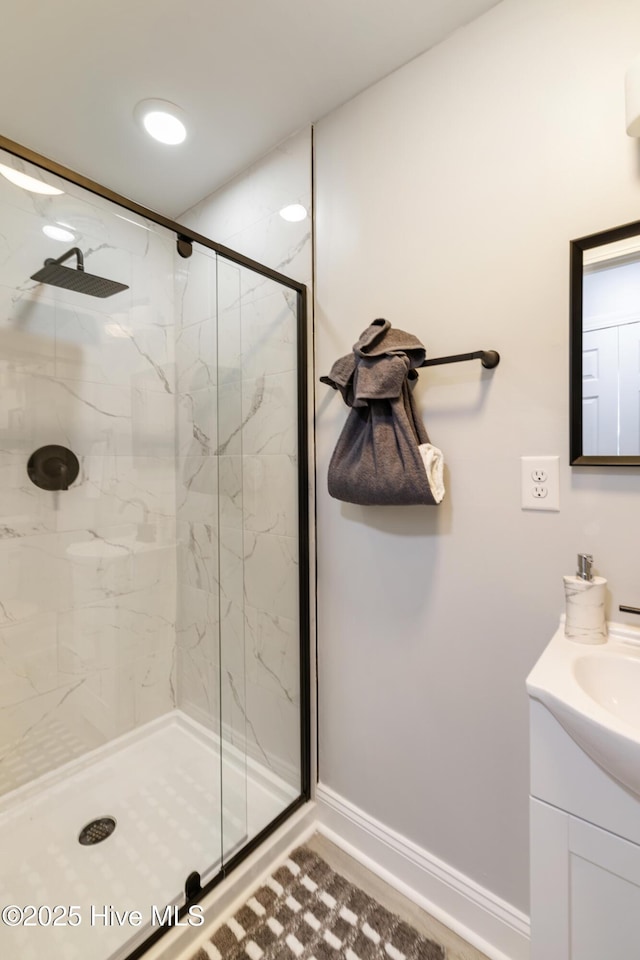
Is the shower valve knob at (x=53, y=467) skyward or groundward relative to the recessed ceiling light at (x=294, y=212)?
groundward

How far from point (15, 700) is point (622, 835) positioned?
1.71 meters

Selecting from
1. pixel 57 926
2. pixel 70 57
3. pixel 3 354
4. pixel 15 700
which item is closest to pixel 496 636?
pixel 57 926

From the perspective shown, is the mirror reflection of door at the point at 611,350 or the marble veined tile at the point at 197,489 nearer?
the mirror reflection of door at the point at 611,350

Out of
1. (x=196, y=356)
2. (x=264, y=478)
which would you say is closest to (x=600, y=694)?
(x=264, y=478)

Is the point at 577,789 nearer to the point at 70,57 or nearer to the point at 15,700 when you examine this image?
the point at 15,700

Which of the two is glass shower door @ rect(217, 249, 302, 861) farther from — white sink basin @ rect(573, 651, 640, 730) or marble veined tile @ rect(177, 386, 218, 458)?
white sink basin @ rect(573, 651, 640, 730)

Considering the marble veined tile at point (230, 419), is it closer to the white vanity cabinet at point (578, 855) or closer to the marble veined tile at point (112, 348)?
the marble veined tile at point (112, 348)

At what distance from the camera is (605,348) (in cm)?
89

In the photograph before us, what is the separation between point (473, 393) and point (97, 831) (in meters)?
1.74

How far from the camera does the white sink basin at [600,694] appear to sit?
22.0 inches

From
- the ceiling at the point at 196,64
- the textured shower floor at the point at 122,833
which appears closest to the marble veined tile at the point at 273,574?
the textured shower floor at the point at 122,833

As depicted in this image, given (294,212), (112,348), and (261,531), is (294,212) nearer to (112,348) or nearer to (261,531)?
(112,348)

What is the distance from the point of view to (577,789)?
655 millimetres

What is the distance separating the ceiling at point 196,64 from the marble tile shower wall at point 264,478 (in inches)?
7.0
